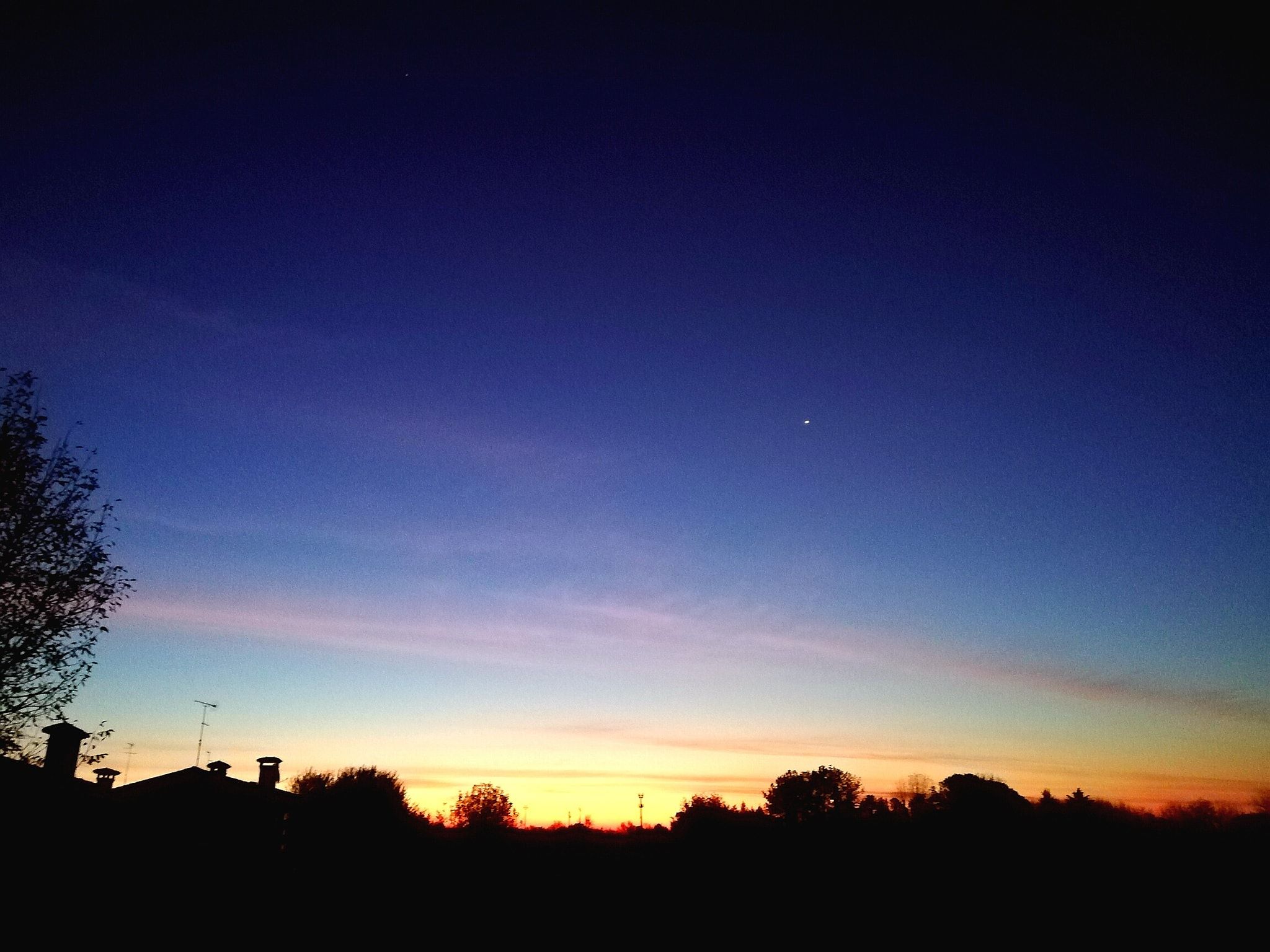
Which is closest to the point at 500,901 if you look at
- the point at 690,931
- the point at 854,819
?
the point at 690,931

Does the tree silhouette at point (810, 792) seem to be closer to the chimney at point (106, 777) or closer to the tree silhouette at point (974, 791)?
the tree silhouette at point (974, 791)

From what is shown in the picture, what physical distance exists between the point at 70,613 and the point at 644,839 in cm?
3149

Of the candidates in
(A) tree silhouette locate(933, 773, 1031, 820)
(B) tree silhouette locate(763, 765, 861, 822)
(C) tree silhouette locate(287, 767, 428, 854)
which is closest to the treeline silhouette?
(C) tree silhouette locate(287, 767, 428, 854)

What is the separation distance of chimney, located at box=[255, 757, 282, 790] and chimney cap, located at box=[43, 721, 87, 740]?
1536cm

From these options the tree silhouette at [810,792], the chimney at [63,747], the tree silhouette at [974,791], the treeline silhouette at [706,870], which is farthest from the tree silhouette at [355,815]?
the tree silhouette at [810,792]

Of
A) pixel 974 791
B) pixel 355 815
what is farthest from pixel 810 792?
pixel 355 815

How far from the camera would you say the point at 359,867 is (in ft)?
115

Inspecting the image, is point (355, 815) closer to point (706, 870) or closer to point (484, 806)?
point (706, 870)

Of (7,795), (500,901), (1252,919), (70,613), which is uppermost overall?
(70,613)

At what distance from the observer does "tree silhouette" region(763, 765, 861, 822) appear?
392 ft

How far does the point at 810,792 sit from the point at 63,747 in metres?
113

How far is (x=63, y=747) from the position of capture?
3744 cm

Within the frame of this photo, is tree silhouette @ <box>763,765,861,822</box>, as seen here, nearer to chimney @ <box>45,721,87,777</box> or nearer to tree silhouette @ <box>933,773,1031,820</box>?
tree silhouette @ <box>933,773,1031,820</box>

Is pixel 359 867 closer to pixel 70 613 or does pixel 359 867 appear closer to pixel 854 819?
pixel 70 613
